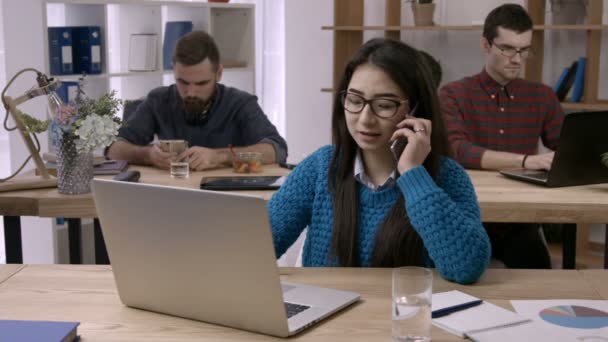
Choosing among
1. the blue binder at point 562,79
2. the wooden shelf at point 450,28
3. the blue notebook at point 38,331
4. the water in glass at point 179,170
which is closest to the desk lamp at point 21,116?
the water in glass at point 179,170

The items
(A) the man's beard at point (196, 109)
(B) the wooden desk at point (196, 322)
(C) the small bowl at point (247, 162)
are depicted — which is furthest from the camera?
(A) the man's beard at point (196, 109)

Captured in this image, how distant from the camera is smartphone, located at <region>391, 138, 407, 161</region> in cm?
184

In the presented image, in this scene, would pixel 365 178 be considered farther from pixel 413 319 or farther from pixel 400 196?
pixel 413 319

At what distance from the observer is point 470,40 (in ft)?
16.1

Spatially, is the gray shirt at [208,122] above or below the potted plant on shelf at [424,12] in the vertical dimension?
below

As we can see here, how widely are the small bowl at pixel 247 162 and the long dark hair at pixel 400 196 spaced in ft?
3.33

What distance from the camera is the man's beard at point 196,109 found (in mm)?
3352

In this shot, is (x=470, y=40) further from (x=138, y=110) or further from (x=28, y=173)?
(x=28, y=173)

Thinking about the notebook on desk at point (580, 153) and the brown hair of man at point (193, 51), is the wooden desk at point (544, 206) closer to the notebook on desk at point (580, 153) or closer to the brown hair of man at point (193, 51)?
the notebook on desk at point (580, 153)

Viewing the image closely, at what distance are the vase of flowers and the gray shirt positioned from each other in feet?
2.43

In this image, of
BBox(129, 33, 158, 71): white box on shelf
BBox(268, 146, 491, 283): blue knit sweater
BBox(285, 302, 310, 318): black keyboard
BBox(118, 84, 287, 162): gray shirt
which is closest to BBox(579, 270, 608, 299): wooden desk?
BBox(268, 146, 491, 283): blue knit sweater

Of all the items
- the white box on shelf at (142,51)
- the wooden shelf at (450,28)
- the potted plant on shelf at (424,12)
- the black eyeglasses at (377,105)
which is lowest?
the black eyeglasses at (377,105)

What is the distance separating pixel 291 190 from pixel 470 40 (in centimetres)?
323

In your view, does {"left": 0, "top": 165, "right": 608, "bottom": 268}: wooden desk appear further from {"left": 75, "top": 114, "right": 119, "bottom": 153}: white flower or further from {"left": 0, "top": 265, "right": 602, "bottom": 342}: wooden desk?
{"left": 0, "top": 265, "right": 602, "bottom": 342}: wooden desk
